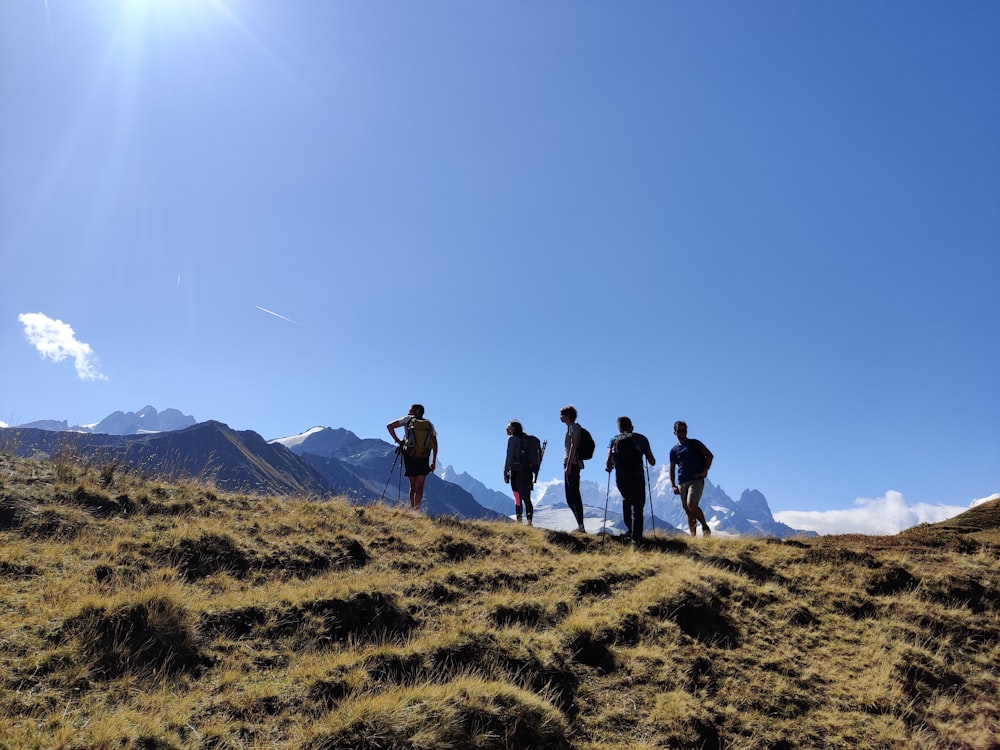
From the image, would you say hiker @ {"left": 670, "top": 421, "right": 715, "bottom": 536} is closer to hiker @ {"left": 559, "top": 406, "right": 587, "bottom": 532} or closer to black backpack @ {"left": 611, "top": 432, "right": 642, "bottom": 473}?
black backpack @ {"left": 611, "top": 432, "right": 642, "bottom": 473}

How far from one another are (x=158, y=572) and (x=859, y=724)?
9688mm

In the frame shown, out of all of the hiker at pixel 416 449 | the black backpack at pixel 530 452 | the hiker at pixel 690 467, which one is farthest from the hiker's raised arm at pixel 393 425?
the hiker at pixel 690 467

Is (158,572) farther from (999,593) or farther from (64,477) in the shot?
(999,593)

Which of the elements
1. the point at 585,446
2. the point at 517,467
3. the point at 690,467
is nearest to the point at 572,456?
the point at 585,446

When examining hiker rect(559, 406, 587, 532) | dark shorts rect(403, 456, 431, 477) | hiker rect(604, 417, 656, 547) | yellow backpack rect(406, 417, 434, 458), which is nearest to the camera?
hiker rect(604, 417, 656, 547)

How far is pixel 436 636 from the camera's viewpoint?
709 centimetres

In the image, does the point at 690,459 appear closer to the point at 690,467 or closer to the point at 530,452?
the point at 690,467

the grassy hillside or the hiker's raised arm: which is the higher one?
the hiker's raised arm

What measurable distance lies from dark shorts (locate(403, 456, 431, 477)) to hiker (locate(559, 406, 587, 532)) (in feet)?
12.2

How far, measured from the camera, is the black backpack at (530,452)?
48.3 ft

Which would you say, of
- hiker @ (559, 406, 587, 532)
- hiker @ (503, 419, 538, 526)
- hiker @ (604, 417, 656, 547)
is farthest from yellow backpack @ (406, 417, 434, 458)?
hiker @ (604, 417, 656, 547)

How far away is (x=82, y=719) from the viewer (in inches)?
189

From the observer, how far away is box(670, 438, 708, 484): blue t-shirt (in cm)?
1392

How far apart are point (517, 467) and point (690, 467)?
4566 mm
